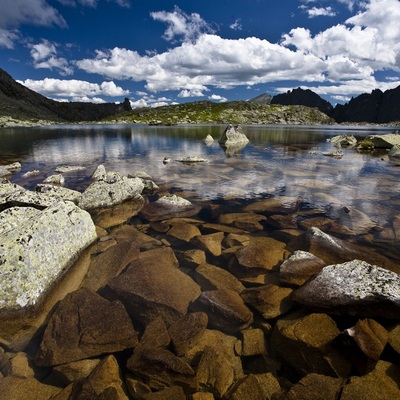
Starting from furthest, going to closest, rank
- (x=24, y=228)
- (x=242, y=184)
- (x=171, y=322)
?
(x=242, y=184) < (x=24, y=228) < (x=171, y=322)

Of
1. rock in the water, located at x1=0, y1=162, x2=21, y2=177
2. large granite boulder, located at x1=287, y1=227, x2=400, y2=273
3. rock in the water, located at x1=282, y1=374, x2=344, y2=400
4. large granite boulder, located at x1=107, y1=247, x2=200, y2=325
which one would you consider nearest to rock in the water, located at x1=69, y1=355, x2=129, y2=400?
large granite boulder, located at x1=107, y1=247, x2=200, y2=325

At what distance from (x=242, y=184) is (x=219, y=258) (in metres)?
13.1

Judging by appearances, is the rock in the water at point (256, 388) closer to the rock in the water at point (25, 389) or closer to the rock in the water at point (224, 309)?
the rock in the water at point (224, 309)

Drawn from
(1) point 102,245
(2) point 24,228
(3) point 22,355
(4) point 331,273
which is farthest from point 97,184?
(4) point 331,273

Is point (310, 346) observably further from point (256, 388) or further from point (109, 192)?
point (109, 192)

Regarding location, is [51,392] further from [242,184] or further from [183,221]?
[242,184]

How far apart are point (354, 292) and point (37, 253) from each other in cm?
971

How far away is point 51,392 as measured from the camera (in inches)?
228

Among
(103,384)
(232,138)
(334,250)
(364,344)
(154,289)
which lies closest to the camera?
(103,384)

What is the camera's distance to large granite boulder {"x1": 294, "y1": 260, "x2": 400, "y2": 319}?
6922mm

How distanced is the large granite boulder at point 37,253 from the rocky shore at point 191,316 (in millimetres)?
38

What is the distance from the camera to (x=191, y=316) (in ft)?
24.7

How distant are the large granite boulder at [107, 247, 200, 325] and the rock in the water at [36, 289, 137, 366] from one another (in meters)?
0.52

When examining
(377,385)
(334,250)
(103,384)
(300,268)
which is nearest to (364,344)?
(377,385)
